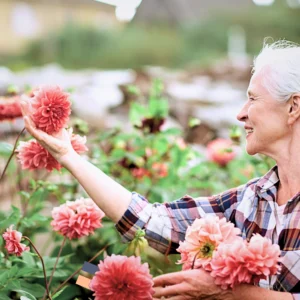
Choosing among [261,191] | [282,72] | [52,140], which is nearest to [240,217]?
[261,191]

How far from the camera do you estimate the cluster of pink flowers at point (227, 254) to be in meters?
0.99

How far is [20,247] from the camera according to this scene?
126cm

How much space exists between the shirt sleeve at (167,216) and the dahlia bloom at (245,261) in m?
0.35

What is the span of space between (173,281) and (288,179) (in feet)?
1.20

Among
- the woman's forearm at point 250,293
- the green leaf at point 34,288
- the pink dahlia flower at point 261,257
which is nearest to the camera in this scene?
the pink dahlia flower at point 261,257

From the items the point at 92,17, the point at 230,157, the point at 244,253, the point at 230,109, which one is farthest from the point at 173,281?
the point at 92,17

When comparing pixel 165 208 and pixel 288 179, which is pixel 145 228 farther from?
pixel 288 179

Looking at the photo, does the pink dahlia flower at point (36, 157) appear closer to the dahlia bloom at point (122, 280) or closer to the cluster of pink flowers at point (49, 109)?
the cluster of pink flowers at point (49, 109)

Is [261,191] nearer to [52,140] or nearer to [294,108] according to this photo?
[294,108]

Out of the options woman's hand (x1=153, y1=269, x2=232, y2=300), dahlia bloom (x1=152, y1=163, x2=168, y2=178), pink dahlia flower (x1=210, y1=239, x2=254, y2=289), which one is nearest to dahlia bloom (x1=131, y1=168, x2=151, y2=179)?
dahlia bloom (x1=152, y1=163, x2=168, y2=178)

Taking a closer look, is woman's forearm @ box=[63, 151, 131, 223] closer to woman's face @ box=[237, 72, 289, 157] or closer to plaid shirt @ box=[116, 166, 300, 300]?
plaid shirt @ box=[116, 166, 300, 300]

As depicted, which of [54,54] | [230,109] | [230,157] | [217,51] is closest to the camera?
[230,157]

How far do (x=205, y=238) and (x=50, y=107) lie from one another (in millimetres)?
401

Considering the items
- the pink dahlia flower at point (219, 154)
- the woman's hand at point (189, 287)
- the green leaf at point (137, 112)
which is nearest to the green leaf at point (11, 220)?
the woman's hand at point (189, 287)
